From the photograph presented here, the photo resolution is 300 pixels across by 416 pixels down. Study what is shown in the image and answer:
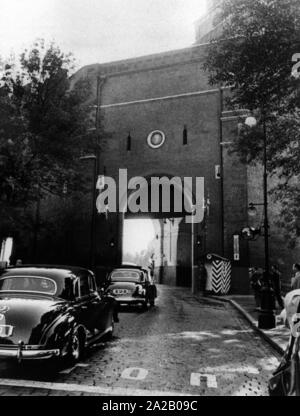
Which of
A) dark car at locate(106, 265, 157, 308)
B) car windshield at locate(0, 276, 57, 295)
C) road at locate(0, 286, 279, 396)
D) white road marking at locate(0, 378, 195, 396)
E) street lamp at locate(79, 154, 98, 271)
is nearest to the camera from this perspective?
white road marking at locate(0, 378, 195, 396)

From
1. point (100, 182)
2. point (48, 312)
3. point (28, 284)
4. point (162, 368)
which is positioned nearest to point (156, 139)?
point (100, 182)

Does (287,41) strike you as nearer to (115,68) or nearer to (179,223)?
(115,68)

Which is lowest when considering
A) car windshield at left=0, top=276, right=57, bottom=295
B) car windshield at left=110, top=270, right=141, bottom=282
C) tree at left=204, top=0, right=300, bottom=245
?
car windshield at left=110, top=270, right=141, bottom=282

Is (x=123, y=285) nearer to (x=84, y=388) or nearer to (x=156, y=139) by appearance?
(x=84, y=388)

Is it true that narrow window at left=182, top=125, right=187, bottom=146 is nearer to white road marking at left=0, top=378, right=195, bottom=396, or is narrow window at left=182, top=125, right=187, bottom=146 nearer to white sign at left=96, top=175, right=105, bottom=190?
white sign at left=96, top=175, right=105, bottom=190

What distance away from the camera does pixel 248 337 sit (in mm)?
9570

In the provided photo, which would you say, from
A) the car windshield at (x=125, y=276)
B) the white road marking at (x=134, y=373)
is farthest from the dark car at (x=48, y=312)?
the car windshield at (x=125, y=276)

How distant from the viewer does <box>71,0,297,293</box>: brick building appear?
2405 centimetres

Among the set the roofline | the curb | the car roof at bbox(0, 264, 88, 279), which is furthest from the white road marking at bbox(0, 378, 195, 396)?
the roofline

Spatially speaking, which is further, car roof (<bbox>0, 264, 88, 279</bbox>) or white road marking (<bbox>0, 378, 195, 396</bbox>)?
car roof (<bbox>0, 264, 88, 279</bbox>)

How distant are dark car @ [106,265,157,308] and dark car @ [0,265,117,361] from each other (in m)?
5.65

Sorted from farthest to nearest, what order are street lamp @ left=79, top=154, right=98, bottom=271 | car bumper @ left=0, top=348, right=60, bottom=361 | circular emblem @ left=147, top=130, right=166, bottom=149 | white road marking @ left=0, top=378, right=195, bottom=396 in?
1. circular emblem @ left=147, top=130, right=166, bottom=149
2. street lamp @ left=79, top=154, right=98, bottom=271
3. car bumper @ left=0, top=348, right=60, bottom=361
4. white road marking @ left=0, top=378, right=195, bottom=396

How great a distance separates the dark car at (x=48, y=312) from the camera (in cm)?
530

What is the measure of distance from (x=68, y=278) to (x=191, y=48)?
23547mm
